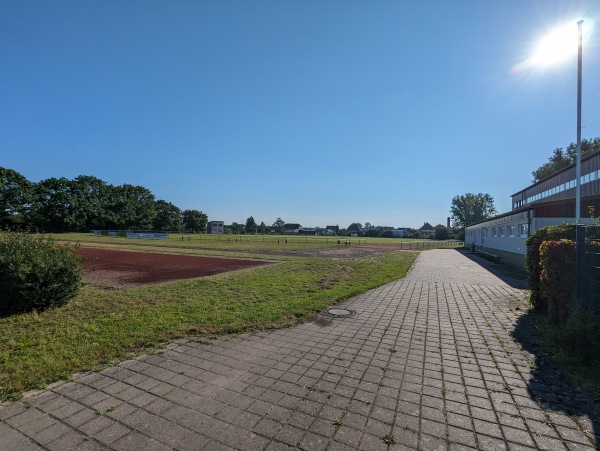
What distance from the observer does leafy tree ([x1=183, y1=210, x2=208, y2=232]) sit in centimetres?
10794

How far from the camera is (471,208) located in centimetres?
9506

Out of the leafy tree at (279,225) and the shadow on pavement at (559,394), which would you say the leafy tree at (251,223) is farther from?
the shadow on pavement at (559,394)

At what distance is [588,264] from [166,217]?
10394 cm

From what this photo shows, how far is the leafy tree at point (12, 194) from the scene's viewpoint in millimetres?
64625

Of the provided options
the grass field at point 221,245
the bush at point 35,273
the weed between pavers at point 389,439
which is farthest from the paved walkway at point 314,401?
the grass field at point 221,245

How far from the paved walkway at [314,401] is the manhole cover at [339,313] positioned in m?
1.24

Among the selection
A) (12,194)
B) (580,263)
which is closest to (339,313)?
(580,263)

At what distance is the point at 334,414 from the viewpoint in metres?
2.79

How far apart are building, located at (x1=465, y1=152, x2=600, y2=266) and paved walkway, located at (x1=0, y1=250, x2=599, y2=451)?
3.81 meters

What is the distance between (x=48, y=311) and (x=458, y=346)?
24.6 ft

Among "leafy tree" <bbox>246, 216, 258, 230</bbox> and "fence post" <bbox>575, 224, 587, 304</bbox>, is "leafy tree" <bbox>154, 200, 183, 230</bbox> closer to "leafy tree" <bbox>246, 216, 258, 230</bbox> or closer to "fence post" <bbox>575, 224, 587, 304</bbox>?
"leafy tree" <bbox>246, 216, 258, 230</bbox>

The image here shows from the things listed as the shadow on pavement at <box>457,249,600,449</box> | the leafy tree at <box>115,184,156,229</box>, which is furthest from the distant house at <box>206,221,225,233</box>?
the shadow on pavement at <box>457,249,600,449</box>

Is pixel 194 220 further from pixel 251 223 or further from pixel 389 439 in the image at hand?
pixel 389 439

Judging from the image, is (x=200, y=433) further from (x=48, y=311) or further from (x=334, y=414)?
(x=48, y=311)
